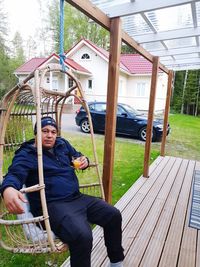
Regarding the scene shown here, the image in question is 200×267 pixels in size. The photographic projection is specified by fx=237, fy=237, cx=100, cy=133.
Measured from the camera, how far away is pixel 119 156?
227 inches

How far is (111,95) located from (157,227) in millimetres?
1550

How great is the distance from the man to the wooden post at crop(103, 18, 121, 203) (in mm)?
587

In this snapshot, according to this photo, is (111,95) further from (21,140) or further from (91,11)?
(21,140)

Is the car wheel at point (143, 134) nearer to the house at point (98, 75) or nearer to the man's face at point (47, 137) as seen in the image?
the man's face at point (47, 137)

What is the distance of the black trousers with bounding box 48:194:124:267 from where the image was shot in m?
1.55

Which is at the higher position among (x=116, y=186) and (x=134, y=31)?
(x=134, y=31)

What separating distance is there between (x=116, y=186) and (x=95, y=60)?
14.0m

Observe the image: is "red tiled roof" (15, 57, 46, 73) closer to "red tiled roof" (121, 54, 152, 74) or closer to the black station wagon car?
"red tiled roof" (121, 54, 152, 74)

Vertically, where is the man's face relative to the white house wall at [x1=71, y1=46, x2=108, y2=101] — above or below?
below

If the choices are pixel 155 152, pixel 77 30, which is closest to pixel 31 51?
pixel 77 30

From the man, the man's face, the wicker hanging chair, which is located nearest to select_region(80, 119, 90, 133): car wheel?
the wicker hanging chair

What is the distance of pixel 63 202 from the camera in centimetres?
181

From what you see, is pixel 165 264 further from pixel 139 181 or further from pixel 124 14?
pixel 124 14

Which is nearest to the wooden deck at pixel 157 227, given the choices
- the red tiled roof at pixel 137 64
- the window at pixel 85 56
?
the red tiled roof at pixel 137 64
